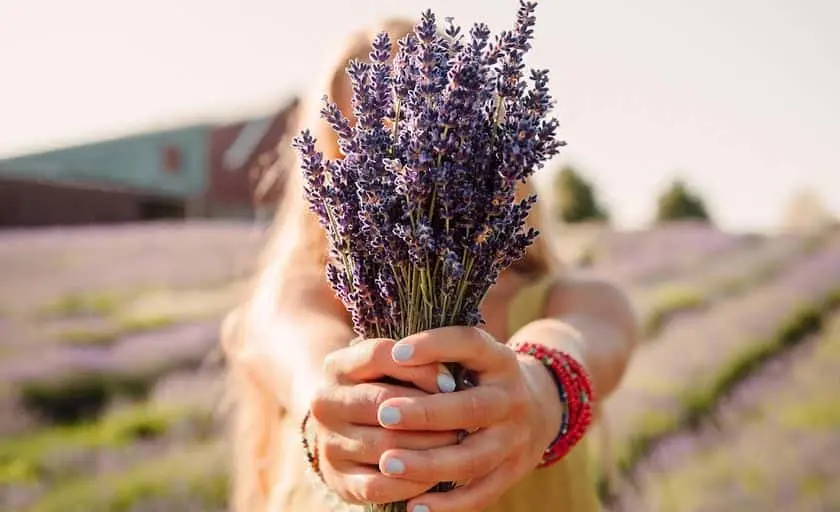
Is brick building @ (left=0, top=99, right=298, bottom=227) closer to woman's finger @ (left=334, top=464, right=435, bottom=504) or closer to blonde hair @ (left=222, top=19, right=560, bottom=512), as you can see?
blonde hair @ (left=222, top=19, right=560, bottom=512)

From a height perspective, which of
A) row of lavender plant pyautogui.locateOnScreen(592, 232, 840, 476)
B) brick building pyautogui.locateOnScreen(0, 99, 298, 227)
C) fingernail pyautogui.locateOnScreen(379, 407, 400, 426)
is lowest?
row of lavender plant pyautogui.locateOnScreen(592, 232, 840, 476)

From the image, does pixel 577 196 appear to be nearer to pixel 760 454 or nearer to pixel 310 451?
pixel 760 454

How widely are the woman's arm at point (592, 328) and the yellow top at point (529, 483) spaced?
0.21 ft

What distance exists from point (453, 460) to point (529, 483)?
2.86 feet

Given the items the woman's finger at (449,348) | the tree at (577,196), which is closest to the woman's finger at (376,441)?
the woman's finger at (449,348)

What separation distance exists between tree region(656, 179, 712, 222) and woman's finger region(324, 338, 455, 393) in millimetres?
18482

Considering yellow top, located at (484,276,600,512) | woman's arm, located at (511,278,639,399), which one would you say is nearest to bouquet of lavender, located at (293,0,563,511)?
woman's arm, located at (511,278,639,399)

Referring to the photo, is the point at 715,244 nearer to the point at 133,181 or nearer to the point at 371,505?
the point at 371,505

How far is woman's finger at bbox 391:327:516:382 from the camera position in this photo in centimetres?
114

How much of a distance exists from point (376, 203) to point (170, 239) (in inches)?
373

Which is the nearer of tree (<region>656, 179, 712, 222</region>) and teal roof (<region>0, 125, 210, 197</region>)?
tree (<region>656, 179, 712, 222</region>)

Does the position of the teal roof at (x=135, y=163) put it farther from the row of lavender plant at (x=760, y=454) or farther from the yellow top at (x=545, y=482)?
the yellow top at (x=545, y=482)

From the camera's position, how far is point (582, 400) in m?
1.57

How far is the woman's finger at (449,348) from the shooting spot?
44.8 inches
